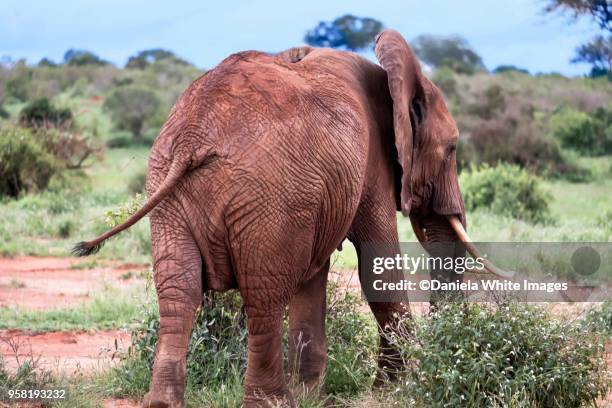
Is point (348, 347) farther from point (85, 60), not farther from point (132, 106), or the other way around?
point (85, 60)

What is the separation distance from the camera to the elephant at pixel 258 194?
438 centimetres

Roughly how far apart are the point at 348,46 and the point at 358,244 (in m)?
39.9

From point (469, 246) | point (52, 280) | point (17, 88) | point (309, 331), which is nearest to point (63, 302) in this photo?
point (52, 280)

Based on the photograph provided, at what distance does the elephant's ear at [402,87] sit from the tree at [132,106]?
1988 cm

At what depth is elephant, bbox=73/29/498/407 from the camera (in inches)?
172

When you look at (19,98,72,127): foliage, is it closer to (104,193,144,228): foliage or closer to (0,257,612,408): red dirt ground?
(0,257,612,408): red dirt ground

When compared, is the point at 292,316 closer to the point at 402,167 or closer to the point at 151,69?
the point at 402,167

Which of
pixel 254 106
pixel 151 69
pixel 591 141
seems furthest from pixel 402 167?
pixel 151 69

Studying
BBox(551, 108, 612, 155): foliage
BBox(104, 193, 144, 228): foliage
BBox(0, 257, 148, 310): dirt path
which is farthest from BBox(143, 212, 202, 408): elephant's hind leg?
BBox(551, 108, 612, 155): foliage

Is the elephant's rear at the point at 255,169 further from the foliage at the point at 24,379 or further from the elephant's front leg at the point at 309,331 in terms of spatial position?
the foliage at the point at 24,379

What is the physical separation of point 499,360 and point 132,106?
23.1 m

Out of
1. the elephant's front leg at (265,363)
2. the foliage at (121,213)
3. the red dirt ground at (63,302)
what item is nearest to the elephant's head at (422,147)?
the red dirt ground at (63,302)

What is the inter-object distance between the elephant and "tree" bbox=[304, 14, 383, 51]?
39.4 metres

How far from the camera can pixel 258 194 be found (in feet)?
14.5
